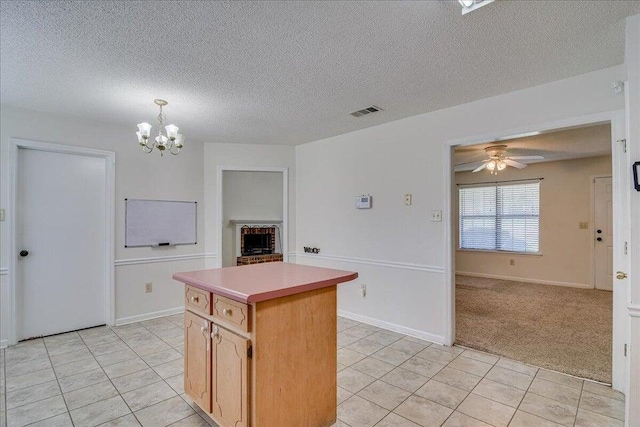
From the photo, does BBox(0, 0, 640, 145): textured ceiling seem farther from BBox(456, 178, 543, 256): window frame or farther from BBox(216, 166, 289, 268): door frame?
BBox(456, 178, 543, 256): window frame

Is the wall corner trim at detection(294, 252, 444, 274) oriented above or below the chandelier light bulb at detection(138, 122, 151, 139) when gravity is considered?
below

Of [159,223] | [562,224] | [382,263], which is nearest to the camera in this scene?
[382,263]

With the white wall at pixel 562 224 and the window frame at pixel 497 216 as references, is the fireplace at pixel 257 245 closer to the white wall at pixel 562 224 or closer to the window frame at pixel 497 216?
the white wall at pixel 562 224

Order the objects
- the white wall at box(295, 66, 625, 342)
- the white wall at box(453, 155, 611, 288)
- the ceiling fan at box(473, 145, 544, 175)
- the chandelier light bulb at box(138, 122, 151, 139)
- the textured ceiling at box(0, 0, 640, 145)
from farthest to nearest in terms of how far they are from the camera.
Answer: the white wall at box(453, 155, 611, 288) < the ceiling fan at box(473, 145, 544, 175) < the chandelier light bulb at box(138, 122, 151, 139) < the white wall at box(295, 66, 625, 342) < the textured ceiling at box(0, 0, 640, 145)

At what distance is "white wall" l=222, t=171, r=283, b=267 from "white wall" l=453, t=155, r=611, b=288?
A: 3354mm

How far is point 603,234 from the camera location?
18.5ft

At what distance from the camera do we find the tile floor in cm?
205

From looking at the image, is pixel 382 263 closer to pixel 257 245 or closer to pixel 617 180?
pixel 617 180

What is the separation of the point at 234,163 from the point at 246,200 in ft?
3.75

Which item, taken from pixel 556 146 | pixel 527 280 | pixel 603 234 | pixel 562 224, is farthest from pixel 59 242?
pixel 603 234

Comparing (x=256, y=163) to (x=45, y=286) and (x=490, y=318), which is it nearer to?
(x=45, y=286)

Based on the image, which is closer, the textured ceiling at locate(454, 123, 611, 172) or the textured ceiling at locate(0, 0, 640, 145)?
the textured ceiling at locate(0, 0, 640, 145)

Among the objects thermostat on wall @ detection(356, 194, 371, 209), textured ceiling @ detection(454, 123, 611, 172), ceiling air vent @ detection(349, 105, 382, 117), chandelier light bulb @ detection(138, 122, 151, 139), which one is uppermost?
ceiling air vent @ detection(349, 105, 382, 117)

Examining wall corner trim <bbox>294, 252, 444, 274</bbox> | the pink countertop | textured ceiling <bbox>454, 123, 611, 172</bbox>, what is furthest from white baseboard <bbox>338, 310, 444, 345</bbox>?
textured ceiling <bbox>454, 123, 611, 172</bbox>
